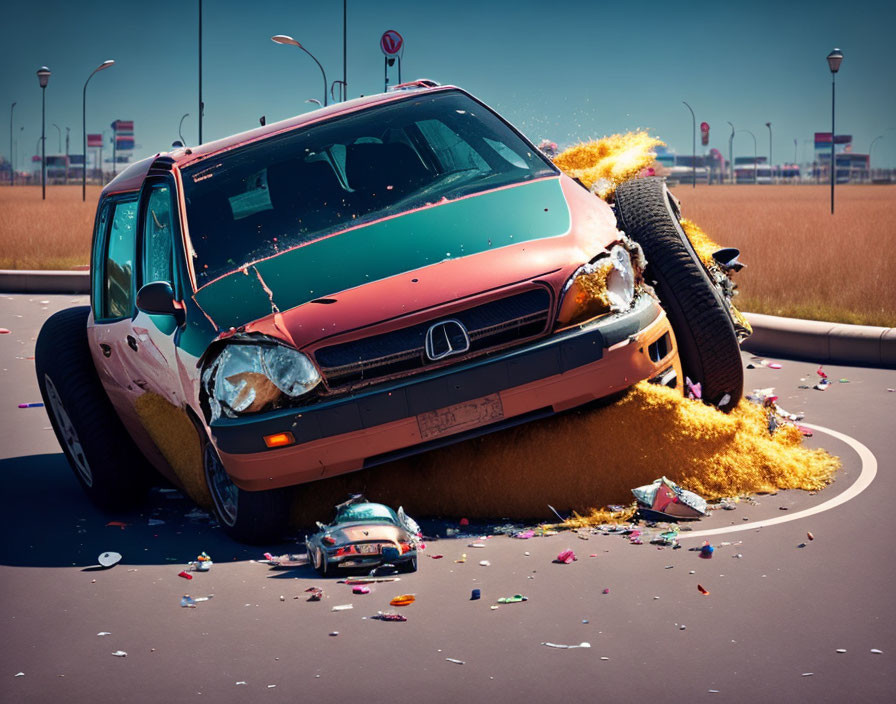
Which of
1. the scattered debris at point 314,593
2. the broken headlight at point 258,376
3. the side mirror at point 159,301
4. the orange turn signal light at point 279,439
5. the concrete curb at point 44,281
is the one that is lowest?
the concrete curb at point 44,281

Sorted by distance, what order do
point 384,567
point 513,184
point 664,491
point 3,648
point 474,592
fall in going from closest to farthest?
point 3,648, point 474,592, point 384,567, point 664,491, point 513,184

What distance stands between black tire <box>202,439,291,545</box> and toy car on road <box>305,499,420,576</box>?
28 centimetres

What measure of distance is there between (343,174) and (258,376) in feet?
5.25

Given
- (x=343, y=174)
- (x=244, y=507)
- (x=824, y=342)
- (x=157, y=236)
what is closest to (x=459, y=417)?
(x=244, y=507)

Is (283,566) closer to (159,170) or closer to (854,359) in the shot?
(159,170)

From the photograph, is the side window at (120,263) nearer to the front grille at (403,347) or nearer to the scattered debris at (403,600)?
the front grille at (403,347)

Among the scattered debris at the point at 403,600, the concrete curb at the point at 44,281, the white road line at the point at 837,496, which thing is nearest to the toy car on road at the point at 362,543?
the scattered debris at the point at 403,600

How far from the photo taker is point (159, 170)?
681 centimetres

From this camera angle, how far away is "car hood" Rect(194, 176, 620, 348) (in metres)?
5.38

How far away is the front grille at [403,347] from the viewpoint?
5359 millimetres

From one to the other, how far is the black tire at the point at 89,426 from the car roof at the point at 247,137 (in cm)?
Answer: 91

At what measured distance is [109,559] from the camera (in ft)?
18.9

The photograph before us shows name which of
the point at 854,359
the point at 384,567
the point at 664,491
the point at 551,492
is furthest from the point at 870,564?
the point at 854,359

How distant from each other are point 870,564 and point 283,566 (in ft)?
7.71
